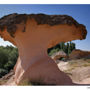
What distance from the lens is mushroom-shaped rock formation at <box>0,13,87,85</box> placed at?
6.57m

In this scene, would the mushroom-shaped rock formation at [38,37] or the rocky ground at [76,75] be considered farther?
the rocky ground at [76,75]

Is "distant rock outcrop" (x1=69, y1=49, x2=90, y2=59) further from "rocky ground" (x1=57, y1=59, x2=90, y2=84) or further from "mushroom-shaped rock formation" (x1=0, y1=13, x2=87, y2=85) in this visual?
"mushroom-shaped rock formation" (x1=0, y1=13, x2=87, y2=85)

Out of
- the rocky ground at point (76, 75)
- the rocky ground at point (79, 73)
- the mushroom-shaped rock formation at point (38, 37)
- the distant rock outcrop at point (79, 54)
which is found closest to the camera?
the mushroom-shaped rock formation at point (38, 37)

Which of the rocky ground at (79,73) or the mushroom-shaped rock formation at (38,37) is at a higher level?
the mushroom-shaped rock formation at (38,37)

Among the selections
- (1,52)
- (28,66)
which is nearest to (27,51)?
(28,66)

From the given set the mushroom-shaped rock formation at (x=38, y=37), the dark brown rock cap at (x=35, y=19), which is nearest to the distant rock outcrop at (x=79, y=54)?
the mushroom-shaped rock formation at (x=38, y=37)

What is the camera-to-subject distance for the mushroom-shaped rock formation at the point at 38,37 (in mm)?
6574

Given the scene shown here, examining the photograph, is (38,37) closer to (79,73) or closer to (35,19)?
(35,19)

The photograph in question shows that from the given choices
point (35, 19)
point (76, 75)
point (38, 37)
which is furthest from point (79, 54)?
point (35, 19)

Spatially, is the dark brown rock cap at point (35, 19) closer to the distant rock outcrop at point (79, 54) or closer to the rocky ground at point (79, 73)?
the rocky ground at point (79, 73)

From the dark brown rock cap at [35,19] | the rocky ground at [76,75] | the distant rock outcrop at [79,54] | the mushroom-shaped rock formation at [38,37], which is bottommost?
the distant rock outcrop at [79,54]

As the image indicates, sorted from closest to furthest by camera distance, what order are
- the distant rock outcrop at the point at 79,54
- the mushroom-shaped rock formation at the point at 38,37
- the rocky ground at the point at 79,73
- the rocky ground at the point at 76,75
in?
1. the mushroom-shaped rock formation at the point at 38,37
2. the rocky ground at the point at 79,73
3. the rocky ground at the point at 76,75
4. the distant rock outcrop at the point at 79,54

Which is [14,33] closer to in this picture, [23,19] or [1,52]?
[23,19]
